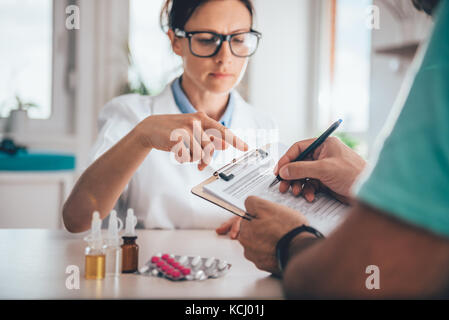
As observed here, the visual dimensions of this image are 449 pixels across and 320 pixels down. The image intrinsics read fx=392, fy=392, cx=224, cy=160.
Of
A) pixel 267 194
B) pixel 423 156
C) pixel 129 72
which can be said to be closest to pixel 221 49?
pixel 267 194

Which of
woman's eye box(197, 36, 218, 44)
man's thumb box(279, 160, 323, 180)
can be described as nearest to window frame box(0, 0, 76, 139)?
woman's eye box(197, 36, 218, 44)

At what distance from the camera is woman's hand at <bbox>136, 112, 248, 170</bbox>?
742 millimetres

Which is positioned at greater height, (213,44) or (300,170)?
(213,44)

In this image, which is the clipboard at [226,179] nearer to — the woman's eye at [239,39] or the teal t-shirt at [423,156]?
the teal t-shirt at [423,156]

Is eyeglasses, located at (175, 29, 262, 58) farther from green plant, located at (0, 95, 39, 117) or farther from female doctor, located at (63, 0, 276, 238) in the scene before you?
green plant, located at (0, 95, 39, 117)

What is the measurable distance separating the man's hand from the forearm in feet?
1.18

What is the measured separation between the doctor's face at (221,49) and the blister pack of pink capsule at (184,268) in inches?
24.8

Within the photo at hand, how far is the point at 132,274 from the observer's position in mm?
648

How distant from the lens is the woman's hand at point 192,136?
74 centimetres

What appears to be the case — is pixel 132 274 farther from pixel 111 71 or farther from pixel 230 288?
pixel 111 71

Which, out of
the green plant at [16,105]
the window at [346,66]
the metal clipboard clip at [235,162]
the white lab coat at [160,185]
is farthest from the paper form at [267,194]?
the green plant at [16,105]

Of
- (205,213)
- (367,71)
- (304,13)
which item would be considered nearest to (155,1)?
(304,13)
